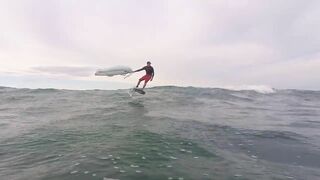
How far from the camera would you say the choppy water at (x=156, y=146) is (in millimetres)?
→ 13062

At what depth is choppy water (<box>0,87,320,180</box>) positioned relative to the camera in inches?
514

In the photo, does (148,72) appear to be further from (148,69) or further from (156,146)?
(156,146)

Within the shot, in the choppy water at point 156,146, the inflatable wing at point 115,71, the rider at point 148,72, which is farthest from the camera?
the inflatable wing at point 115,71

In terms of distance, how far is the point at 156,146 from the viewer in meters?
16.2

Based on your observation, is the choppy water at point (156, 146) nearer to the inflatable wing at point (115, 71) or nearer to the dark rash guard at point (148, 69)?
the dark rash guard at point (148, 69)

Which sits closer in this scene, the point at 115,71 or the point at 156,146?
the point at 156,146

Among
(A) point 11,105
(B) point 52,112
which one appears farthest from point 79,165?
(A) point 11,105

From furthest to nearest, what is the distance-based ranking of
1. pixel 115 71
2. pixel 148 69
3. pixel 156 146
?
pixel 115 71, pixel 148 69, pixel 156 146

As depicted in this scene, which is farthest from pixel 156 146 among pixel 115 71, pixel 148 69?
pixel 115 71

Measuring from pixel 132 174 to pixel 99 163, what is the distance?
1.75 m

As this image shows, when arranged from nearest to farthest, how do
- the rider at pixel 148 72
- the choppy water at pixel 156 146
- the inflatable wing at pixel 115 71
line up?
the choppy water at pixel 156 146
the rider at pixel 148 72
the inflatable wing at pixel 115 71

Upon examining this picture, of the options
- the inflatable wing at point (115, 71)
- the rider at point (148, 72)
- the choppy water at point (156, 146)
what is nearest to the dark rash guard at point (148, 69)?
the rider at point (148, 72)

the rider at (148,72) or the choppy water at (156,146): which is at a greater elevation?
the rider at (148,72)

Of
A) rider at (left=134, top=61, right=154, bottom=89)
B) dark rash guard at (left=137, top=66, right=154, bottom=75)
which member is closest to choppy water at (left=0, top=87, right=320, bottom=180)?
rider at (left=134, top=61, right=154, bottom=89)
